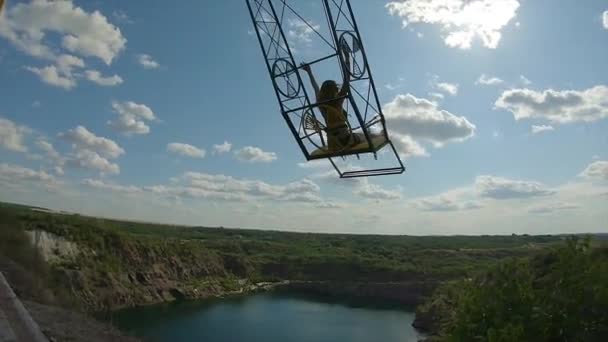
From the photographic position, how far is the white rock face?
45453 millimetres

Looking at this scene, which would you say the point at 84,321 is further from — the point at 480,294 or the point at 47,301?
the point at 480,294

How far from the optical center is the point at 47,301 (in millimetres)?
17672

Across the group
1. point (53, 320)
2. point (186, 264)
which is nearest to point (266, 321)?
point (186, 264)

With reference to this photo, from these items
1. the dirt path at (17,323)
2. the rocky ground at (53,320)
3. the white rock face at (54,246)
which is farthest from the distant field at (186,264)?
the dirt path at (17,323)

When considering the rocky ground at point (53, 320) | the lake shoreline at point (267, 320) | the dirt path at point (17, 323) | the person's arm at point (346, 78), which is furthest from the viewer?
the lake shoreline at point (267, 320)

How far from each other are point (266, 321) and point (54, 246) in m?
21.8

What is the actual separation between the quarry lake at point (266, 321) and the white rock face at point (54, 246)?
792cm

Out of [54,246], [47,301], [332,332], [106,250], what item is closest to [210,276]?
[106,250]

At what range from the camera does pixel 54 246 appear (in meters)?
47.1

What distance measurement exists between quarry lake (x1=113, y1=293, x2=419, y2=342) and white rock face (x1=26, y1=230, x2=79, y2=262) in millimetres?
7923

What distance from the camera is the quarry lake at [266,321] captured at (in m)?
40.1

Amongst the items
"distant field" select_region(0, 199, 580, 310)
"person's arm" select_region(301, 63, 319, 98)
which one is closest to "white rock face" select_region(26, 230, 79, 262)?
"distant field" select_region(0, 199, 580, 310)

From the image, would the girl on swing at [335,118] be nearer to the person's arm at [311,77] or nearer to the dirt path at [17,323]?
the person's arm at [311,77]

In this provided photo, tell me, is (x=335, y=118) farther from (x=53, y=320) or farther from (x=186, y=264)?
(x=186, y=264)
